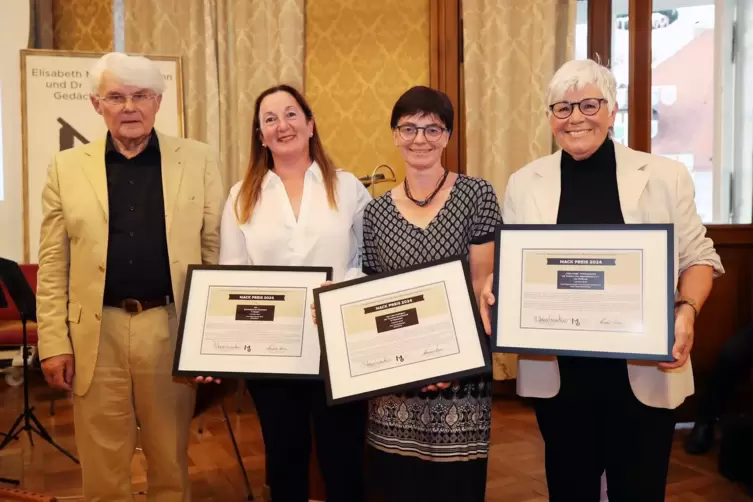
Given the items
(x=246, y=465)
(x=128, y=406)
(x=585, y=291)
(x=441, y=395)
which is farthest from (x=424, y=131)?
(x=246, y=465)

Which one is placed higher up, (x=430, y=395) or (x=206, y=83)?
(x=206, y=83)

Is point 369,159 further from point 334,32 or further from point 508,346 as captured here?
point 508,346

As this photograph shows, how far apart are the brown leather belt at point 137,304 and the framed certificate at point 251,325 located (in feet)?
0.51

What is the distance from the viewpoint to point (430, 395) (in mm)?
1701

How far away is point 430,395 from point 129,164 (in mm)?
1207

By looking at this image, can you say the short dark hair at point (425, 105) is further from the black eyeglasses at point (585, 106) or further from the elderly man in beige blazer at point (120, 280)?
the elderly man in beige blazer at point (120, 280)

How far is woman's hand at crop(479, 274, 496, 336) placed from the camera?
1.62 meters

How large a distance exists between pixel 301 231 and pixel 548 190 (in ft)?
2.42

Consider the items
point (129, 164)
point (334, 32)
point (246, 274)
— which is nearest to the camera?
point (246, 274)

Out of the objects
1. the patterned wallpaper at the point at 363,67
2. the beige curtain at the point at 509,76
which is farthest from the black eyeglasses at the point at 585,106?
the patterned wallpaper at the point at 363,67

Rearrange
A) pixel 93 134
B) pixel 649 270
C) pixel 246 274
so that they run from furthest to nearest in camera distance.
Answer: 1. pixel 93 134
2. pixel 246 274
3. pixel 649 270

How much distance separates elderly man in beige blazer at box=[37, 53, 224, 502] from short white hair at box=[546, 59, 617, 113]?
116 cm

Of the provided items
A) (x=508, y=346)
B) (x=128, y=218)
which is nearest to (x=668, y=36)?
(x=508, y=346)
